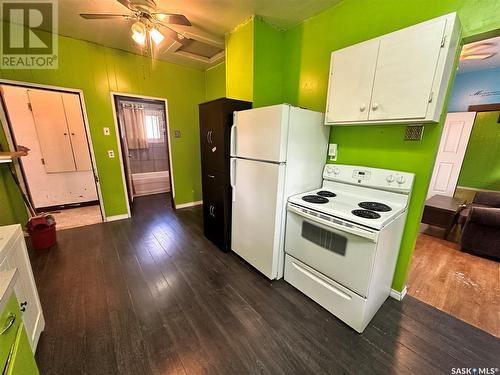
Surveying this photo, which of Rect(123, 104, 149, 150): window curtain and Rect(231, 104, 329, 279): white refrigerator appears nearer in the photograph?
Rect(231, 104, 329, 279): white refrigerator

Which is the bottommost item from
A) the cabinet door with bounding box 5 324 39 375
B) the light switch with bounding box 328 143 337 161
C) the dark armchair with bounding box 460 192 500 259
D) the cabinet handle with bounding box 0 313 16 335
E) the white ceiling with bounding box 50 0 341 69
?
the dark armchair with bounding box 460 192 500 259

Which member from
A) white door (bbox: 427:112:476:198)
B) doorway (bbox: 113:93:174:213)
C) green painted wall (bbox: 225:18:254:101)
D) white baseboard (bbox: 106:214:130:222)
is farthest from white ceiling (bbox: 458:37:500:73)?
doorway (bbox: 113:93:174:213)

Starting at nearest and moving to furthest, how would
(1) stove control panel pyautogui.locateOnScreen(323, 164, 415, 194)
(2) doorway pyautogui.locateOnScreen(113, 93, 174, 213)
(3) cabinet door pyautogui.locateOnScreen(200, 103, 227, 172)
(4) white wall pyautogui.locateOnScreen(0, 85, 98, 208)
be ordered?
(1) stove control panel pyautogui.locateOnScreen(323, 164, 415, 194)
(3) cabinet door pyautogui.locateOnScreen(200, 103, 227, 172)
(4) white wall pyautogui.locateOnScreen(0, 85, 98, 208)
(2) doorway pyautogui.locateOnScreen(113, 93, 174, 213)

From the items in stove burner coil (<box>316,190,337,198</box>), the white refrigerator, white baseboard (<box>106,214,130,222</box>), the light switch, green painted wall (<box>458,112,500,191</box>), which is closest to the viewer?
the white refrigerator

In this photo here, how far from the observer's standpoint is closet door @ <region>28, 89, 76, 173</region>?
11.6 ft

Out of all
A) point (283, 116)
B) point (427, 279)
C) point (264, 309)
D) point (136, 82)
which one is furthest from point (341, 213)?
point (136, 82)

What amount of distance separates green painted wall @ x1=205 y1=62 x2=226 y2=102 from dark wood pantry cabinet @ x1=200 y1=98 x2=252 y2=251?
4.49 feet

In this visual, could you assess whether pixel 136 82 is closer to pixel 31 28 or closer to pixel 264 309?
pixel 31 28

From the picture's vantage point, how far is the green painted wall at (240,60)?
2.34 meters

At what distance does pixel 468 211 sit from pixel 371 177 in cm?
251

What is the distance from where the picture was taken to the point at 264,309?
176 centimetres

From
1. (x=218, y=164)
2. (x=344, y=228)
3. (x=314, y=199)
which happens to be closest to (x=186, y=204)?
(x=218, y=164)

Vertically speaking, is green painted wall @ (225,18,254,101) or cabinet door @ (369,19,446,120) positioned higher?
green painted wall @ (225,18,254,101)

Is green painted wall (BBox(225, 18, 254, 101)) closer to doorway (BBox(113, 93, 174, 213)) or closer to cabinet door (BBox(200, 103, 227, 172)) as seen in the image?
cabinet door (BBox(200, 103, 227, 172))
